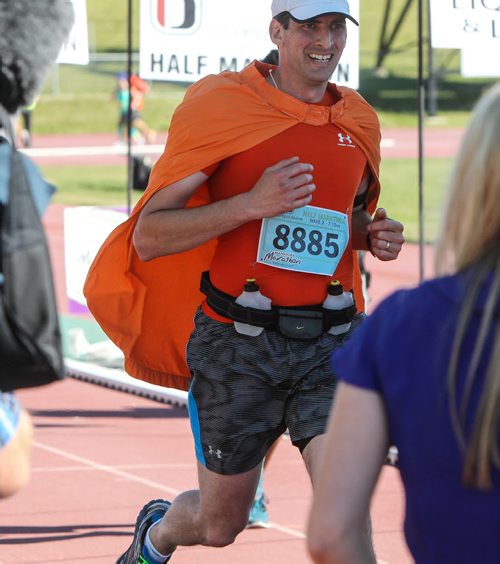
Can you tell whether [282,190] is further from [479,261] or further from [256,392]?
[479,261]

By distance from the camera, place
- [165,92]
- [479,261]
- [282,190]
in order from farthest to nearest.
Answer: [165,92] → [282,190] → [479,261]

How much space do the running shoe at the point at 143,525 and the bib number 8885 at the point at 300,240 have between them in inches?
43.5

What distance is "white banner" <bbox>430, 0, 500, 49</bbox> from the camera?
6.09 m

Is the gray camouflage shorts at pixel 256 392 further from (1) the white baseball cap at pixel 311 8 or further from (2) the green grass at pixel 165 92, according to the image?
(2) the green grass at pixel 165 92

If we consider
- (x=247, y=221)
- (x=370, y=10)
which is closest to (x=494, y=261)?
(x=247, y=221)

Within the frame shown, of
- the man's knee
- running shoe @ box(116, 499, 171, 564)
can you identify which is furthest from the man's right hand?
running shoe @ box(116, 499, 171, 564)

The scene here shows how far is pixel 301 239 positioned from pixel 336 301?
238 mm

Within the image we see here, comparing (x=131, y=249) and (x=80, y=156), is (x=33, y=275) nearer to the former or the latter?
(x=131, y=249)

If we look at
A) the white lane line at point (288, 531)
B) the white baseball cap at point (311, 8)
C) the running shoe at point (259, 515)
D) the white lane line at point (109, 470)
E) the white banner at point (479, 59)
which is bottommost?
the white lane line at point (109, 470)

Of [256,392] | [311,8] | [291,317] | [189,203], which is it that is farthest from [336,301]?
[311,8]

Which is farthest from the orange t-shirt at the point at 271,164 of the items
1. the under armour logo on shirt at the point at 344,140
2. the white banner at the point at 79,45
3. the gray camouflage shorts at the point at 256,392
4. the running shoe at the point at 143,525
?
the white banner at the point at 79,45

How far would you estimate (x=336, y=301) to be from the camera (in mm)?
4133

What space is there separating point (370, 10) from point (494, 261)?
47.6 meters

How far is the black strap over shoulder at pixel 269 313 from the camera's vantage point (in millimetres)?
4047
